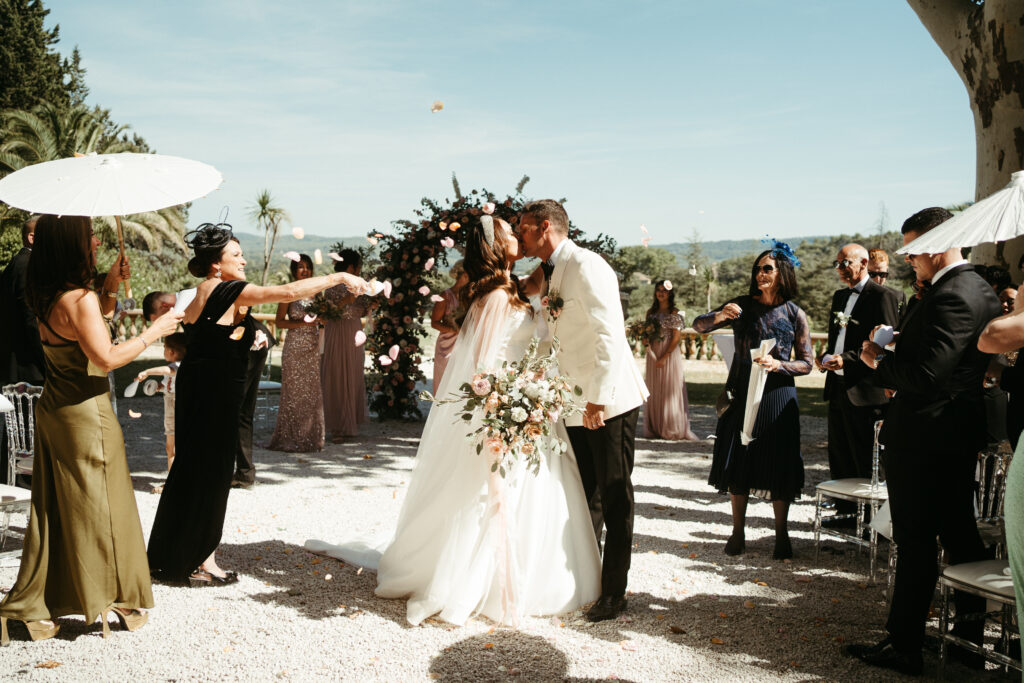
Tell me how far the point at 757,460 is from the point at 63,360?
4.42 m

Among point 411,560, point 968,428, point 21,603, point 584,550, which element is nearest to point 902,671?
point 968,428

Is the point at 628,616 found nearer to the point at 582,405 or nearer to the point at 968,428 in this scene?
the point at 582,405

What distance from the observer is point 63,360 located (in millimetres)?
3969

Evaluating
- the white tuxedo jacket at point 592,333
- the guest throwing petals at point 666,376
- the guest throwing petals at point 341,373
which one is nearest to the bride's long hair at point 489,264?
the white tuxedo jacket at point 592,333

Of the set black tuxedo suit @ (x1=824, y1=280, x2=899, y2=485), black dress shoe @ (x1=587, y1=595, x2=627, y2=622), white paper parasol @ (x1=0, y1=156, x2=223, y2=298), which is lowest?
black dress shoe @ (x1=587, y1=595, x2=627, y2=622)

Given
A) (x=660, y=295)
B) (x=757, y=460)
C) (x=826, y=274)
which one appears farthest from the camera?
(x=826, y=274)

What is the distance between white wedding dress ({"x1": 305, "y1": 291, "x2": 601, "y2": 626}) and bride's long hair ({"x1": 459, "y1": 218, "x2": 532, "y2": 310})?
64 mm

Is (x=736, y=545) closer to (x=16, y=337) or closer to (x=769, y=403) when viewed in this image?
(x=769, y=403)

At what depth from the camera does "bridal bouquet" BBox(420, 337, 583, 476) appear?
4035 millimetres

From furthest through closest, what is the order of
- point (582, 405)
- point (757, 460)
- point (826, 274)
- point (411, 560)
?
point (826, 274), point (757, 460), point (411, 560), point (582, 405)

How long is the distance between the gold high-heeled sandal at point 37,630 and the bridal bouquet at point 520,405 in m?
2.41

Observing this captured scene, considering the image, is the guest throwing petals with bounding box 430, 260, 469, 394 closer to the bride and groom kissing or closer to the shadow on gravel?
the bride and groom kissing

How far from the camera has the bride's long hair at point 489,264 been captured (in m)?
4.51

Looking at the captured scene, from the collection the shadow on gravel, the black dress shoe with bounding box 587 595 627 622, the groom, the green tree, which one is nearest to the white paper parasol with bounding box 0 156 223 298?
the groom
